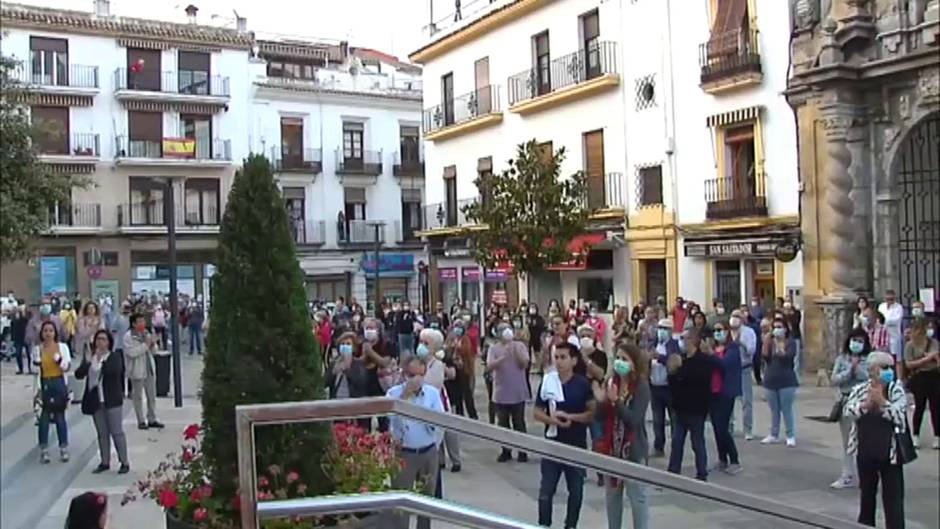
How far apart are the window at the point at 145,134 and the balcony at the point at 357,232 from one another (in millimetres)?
861

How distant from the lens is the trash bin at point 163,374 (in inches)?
351

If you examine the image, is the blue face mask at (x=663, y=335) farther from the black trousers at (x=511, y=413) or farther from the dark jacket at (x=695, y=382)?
the black trousers at (x=511, y=413)

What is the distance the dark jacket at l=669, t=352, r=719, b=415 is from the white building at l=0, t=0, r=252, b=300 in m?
3.66

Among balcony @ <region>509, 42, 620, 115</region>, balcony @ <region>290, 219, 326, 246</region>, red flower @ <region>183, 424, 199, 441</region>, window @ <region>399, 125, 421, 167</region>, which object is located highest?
balcony @ <region>509, 42, 620, 115</region>

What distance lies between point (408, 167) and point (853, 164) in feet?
7.31

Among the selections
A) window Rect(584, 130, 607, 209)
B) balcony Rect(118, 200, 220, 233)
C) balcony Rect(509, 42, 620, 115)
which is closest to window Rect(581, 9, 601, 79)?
balcony Rect(509, 42, 620, 115)

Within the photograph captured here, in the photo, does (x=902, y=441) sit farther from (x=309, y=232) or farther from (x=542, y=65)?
(x=309, y=232)

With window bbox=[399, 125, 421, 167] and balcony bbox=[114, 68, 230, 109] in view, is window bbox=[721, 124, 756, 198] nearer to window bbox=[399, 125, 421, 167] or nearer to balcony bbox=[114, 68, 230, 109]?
window bbox=[399, 125, 421, 167]

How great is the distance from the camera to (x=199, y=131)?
3867mm

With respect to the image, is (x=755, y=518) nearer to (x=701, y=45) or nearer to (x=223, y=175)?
(x=223, y=175)

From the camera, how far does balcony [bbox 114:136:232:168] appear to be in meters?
3.60

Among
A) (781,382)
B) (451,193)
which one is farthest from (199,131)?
(781,382)

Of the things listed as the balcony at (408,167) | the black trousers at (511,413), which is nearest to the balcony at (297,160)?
the balcony at (408,167)

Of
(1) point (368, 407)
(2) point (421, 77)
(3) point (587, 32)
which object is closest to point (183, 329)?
(2) point (421, 77)
